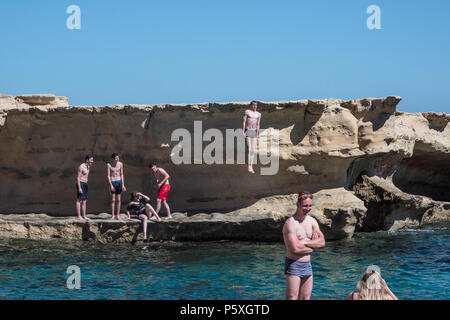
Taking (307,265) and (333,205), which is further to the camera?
(333,205)

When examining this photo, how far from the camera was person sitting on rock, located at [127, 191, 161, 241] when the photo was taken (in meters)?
14.6

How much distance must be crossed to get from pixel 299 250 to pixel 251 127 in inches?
299

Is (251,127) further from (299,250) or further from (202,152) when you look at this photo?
(299,250)

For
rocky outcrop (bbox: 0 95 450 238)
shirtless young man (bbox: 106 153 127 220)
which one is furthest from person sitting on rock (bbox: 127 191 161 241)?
rocky outcrop (bbox: 0 95 450 238)

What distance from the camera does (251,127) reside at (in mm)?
14711

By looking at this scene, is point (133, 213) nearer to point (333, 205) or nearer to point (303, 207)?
point (333, 205)

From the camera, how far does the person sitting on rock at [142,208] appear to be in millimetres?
14621

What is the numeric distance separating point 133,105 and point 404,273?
727 cm

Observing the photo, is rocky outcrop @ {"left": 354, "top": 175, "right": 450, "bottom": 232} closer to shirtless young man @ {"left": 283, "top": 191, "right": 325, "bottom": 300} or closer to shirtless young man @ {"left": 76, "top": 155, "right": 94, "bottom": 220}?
shirtless young man @ {"left": 76, "top": 155, "right": 94, "bottom": 220}

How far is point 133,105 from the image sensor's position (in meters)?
15.6

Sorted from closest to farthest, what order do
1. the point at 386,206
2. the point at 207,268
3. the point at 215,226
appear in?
the point at 207,268 → the point at 215,226 → the point at 386,206

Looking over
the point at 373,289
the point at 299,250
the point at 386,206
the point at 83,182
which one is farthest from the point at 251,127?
the point at 373,289

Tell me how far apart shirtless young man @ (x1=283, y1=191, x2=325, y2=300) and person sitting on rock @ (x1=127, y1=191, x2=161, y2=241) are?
7558 mm
